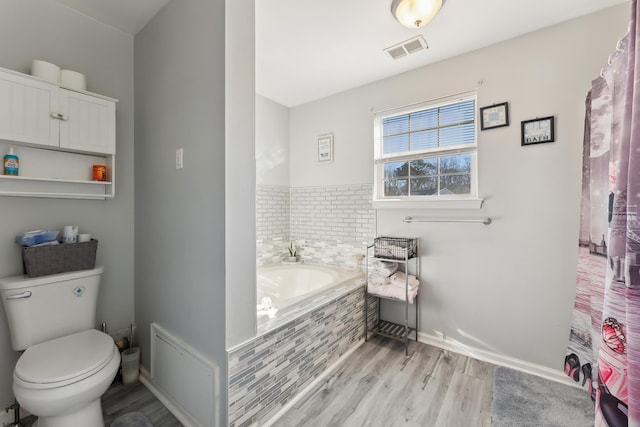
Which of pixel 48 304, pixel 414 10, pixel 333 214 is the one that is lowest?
pixel 48 304

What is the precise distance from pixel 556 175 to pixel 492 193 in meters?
0.40

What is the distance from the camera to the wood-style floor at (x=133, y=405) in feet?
4.99

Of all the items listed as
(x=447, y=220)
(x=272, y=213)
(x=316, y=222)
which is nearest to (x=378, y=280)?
(x=447, y=220)

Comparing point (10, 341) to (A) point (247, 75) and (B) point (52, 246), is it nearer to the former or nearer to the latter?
(B) point (52, 246)

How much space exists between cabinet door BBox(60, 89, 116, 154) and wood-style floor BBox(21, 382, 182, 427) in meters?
1.59

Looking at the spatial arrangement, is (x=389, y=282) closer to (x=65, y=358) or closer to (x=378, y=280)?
(x=378, y=280)

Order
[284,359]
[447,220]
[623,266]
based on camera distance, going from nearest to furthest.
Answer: [623,266] → [284,359] → [447,220]

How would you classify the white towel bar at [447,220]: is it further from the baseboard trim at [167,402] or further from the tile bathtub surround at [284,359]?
the baseboard trim at [167,402]

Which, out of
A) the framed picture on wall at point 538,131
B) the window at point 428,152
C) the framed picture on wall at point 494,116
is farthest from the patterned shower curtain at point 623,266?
the window at point 428,152

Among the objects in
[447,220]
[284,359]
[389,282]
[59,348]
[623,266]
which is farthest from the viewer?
[389,282]

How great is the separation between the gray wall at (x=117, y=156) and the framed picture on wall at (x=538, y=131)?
116 inches

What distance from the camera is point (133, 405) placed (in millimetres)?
1642

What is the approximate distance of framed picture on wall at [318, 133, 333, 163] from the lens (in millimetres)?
2992

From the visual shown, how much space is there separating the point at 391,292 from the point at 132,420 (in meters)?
1.94
